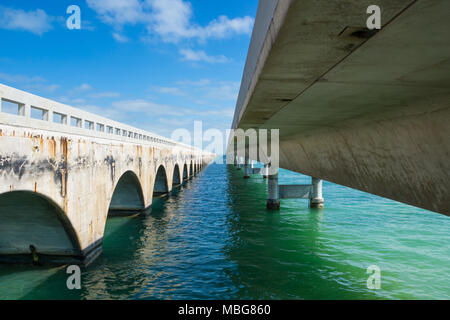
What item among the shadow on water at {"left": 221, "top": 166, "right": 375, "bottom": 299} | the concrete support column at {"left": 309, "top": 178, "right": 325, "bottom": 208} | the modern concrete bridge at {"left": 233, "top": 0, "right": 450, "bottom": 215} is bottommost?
the shadow on water at {"left": 221, "top": 166, "right": 375, "bottom": 299}

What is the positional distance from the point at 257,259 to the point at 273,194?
12254mm

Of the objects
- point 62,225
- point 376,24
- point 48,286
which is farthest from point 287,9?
point 48,286

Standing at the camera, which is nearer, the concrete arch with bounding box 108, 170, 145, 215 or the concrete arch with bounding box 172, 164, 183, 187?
the concrete arch with bounding box 108, 170, 145, 215

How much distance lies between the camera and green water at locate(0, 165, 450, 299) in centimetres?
993

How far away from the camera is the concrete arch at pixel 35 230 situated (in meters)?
9.19

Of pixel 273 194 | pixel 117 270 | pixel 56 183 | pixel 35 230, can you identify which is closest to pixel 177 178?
pixel 273 194

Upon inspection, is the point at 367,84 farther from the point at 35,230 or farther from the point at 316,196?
the point at 316,196

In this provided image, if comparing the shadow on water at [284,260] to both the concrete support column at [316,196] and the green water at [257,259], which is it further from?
the concrete support column at [316,196]

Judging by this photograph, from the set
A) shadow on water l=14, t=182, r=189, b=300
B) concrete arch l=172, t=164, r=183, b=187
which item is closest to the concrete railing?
shadow on water l=14, t=182, r=189, b=300

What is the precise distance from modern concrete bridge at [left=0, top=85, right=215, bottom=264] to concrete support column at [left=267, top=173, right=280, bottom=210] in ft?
44.9

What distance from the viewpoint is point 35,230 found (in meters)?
10.2

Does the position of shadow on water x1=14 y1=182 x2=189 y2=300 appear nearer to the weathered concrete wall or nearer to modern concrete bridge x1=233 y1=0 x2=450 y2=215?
the weathered concrete wall

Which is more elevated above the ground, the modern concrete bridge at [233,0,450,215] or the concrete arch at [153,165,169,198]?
the modern concrete bridge at [233,0,450,215]
